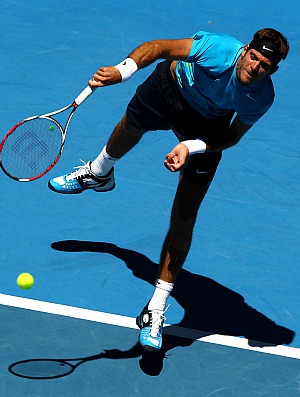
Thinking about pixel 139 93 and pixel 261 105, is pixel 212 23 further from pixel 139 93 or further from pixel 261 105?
pixel 261 105

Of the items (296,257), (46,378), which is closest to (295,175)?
(296,257)

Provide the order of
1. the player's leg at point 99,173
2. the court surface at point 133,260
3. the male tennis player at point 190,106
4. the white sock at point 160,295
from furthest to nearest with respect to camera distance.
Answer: the player's leg at point 99,173, the white sock at point 160,295, the court surface at point 133,260, the male tennis player at point 190,106

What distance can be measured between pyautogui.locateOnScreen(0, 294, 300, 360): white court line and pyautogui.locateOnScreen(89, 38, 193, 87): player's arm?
1811 mm

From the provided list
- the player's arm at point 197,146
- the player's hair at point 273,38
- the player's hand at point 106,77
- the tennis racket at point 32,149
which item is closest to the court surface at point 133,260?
the tennis racket at point 32,149

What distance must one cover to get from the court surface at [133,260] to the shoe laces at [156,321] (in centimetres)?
17

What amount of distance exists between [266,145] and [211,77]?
3.03 metres

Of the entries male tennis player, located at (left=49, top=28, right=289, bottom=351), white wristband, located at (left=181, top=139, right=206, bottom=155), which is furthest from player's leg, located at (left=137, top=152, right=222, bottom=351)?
white wristband, located at (left=181, top=139, right=206, bottom=155)

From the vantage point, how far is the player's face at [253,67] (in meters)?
6.52

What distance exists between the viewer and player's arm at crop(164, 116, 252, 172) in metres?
6.44

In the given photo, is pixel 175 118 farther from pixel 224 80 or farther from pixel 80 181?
pixel 80 181

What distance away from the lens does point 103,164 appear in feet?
27.0

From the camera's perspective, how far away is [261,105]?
6.82 m

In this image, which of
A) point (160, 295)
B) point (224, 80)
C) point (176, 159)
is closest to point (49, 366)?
point (160, 295)

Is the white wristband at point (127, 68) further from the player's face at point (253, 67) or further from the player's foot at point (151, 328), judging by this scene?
the player's foot at point (151, 328)
